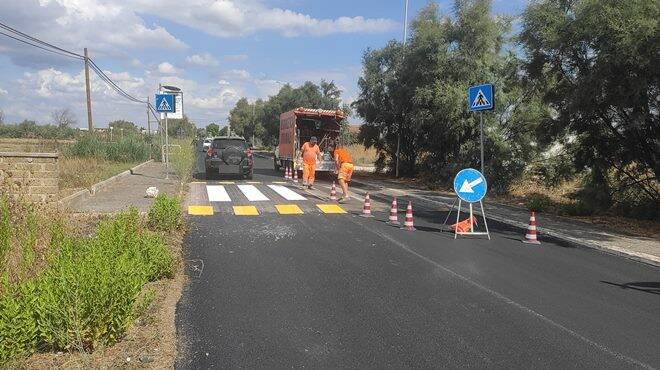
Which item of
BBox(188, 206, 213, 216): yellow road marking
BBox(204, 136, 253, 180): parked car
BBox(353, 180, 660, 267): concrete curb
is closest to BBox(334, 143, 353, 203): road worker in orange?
BBox(188, 206, 213, 216): yellow road marking

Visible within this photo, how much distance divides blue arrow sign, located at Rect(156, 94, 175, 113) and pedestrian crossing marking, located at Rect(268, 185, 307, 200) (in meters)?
4.39

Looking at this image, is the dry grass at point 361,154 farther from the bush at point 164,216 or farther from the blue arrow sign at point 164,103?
the bush at point 164,216

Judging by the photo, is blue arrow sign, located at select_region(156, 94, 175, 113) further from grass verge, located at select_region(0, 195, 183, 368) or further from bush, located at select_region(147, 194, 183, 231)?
grass verge, located at select_region(0, 195, 183, 368)

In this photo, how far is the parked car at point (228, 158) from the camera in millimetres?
22484

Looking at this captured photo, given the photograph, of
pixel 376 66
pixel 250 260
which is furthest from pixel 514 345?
pixel 376 66

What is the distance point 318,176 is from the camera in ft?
90.6

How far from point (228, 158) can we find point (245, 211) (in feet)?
32.4

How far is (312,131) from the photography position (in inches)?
1053

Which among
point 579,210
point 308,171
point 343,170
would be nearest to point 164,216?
point 343,170

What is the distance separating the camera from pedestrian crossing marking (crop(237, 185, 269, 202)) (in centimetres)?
1550

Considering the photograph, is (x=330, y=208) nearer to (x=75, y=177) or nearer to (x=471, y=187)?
(x=471, y=187)

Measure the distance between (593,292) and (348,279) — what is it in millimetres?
2970

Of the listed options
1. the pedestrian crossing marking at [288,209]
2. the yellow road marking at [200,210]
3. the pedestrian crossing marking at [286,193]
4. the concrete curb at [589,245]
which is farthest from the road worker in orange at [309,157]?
the concrete curb at [589,245]

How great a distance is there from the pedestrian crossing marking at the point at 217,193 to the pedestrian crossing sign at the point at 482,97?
7.45m
